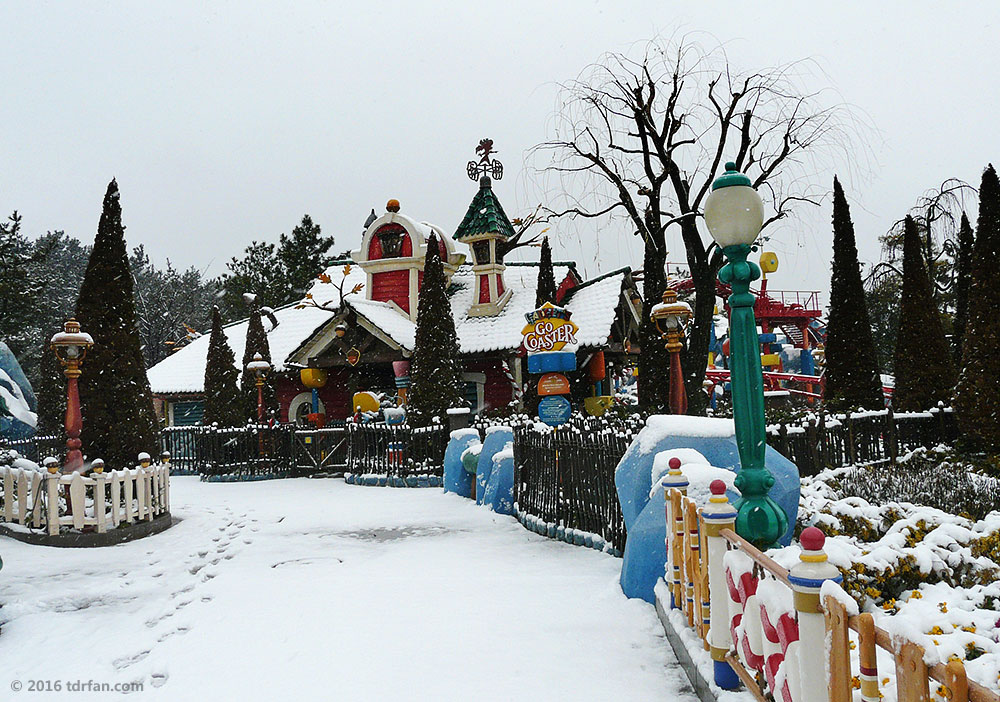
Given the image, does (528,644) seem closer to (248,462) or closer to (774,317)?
(248,462)

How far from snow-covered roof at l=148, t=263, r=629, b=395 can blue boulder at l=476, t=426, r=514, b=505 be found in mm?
8891

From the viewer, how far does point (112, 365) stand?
11891 mm

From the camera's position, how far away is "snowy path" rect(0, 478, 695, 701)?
14.6ft

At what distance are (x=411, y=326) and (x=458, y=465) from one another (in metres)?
11.5

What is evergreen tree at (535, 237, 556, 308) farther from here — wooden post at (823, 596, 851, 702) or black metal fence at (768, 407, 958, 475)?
wooden post at (823, 596, 851, 702)

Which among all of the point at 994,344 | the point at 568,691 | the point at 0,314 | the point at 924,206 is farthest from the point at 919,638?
the point at 0,314

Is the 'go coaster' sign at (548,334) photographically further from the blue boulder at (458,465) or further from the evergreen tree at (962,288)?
the evergreen tree at (962,288)

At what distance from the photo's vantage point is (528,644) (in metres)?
5.03

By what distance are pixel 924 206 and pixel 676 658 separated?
2784cm

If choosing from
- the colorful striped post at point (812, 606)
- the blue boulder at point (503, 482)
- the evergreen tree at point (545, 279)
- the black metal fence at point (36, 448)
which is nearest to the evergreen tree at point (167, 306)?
the black metal fence at point (36, 448)

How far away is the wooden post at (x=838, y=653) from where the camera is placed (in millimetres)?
2242

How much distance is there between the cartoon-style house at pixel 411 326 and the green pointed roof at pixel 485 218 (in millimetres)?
39

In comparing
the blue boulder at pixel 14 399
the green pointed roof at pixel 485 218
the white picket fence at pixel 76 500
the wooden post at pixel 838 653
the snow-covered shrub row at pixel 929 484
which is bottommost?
the snow-covered shrub row at pixel 929 484

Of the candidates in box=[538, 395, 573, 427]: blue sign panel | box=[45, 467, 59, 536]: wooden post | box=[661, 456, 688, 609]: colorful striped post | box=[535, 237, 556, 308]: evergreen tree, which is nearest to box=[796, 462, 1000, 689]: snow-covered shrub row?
box=[661, 456, 688, 609]: colorful striped post
